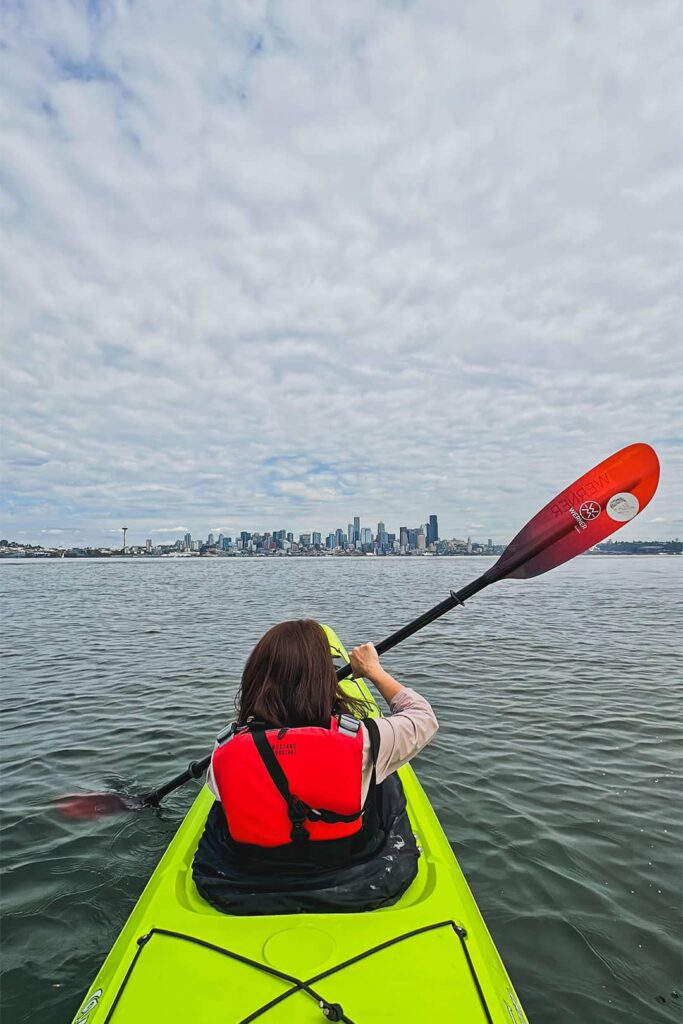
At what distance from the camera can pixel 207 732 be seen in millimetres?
7391

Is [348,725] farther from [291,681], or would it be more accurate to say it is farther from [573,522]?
[573,522]

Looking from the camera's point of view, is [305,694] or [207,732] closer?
[305,694]

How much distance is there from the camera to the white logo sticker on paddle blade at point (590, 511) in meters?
5.21

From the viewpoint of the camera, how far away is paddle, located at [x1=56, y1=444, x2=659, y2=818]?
5.15 meters

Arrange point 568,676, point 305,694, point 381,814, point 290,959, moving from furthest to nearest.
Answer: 1. point 568,676
2. point 381,814
3. point 305,694
4. point 290,959

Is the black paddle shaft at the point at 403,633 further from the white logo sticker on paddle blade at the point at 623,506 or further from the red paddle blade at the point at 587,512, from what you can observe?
the white logo sticker on paddle blade at the point at 623,506

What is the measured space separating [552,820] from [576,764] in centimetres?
136

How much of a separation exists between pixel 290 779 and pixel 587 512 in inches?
156

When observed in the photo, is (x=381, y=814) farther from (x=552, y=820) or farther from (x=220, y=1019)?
(x=552, y=820)

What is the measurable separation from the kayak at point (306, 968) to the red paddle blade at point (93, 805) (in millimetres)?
2830

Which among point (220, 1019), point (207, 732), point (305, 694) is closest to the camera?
point (220, 1019)

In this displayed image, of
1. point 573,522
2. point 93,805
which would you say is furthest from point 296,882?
point 573,522

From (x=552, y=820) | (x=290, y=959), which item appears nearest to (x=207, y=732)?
(x=552, y=820)

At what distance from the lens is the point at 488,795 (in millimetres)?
5457
